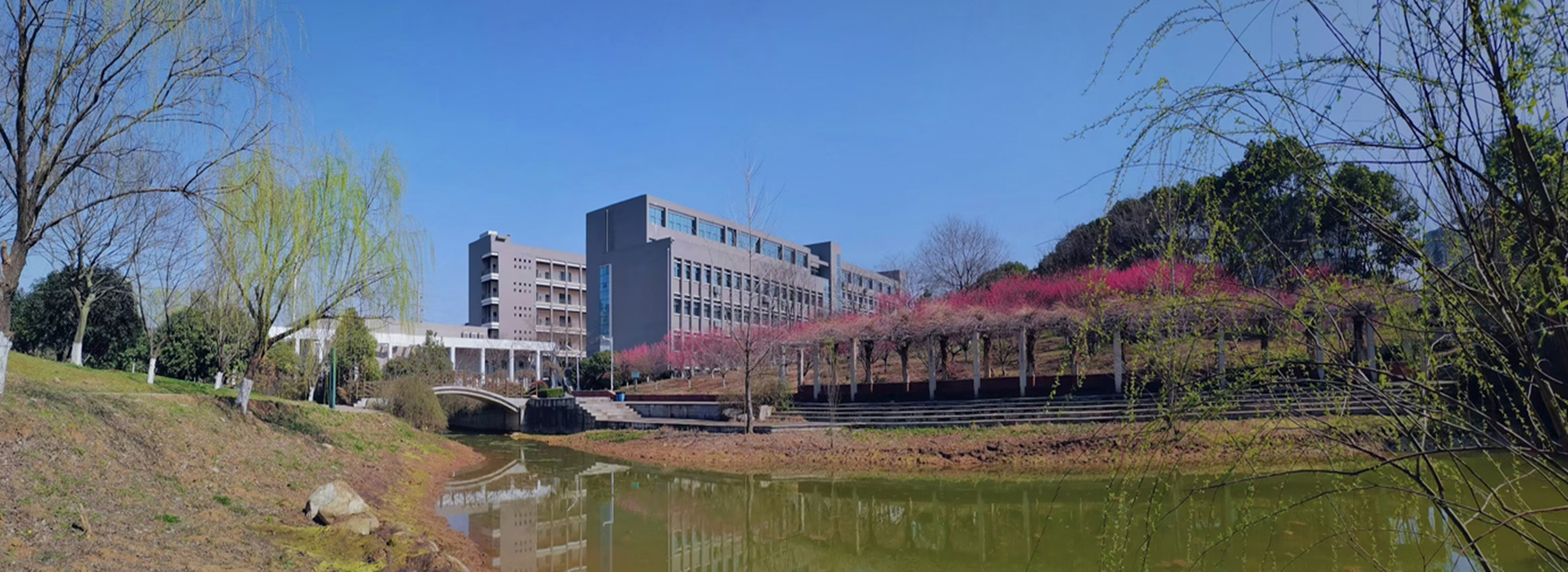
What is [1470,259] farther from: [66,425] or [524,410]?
[524,410]

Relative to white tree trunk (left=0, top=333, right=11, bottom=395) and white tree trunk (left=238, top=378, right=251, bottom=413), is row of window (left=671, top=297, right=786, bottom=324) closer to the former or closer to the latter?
white tree trunk (left=238, top=378, right=251, bottom=413)

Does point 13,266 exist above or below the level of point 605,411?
above

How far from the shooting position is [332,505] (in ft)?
32.3

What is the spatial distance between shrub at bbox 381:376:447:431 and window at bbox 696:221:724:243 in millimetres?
34852

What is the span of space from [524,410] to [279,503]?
26496mm

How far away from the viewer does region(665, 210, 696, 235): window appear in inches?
2339

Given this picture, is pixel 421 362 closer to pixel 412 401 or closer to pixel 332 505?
pixel 412 401

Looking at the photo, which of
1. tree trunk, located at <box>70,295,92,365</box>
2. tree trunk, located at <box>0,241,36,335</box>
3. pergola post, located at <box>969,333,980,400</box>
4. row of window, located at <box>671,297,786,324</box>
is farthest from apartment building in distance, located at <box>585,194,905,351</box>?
tree trunk, located at <box>0,241,36,335</box>

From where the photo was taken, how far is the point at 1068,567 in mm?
8883

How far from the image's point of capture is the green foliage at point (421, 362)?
35.5 m

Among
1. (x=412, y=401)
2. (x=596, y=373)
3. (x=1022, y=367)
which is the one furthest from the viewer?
(x=596, y=373)

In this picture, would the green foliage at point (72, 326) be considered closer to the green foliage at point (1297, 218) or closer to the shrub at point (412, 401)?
the shrub at point (412, 401)

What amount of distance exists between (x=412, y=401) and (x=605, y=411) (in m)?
7.28

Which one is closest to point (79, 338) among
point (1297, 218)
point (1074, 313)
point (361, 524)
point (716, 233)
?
point (361, 524)
